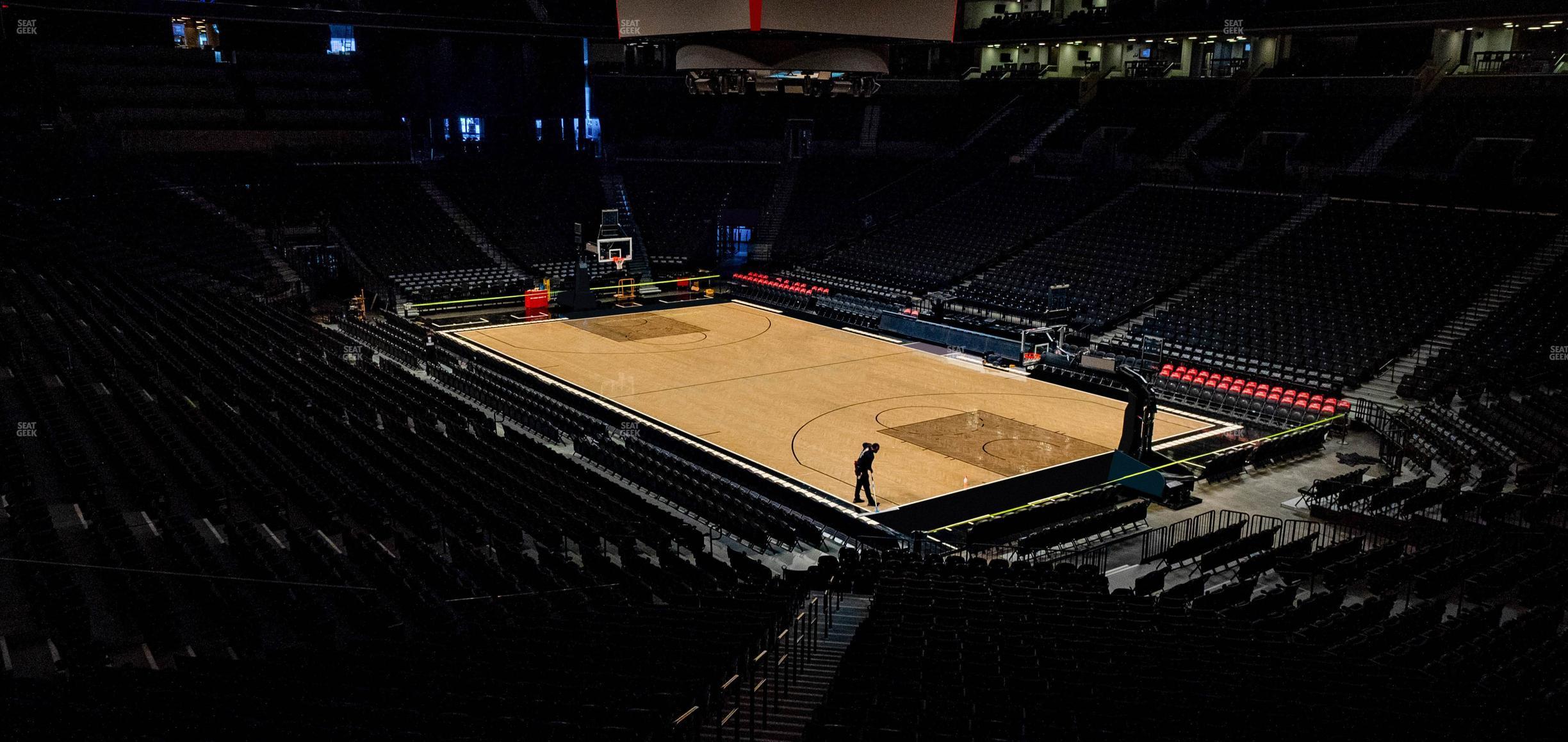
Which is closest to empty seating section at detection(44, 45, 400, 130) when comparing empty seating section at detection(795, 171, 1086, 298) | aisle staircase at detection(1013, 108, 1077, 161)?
empty seating section at detection(795, 171, 1086, 298)

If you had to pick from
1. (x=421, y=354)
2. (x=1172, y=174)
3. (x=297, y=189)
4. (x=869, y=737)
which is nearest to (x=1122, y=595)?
(x=869, y=737)

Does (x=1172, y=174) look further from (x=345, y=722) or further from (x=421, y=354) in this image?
(x=345, y=722)

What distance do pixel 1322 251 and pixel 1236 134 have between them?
8765 millimetres

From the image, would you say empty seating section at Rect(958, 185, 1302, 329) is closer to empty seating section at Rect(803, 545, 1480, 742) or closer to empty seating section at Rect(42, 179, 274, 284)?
empty seating section at Rect(803, 545, 1480, 742)

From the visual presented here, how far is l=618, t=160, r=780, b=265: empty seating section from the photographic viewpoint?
45438 millimetres

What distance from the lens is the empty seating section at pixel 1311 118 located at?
35250 millimetres

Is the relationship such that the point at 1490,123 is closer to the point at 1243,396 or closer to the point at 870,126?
the point at 1243,396

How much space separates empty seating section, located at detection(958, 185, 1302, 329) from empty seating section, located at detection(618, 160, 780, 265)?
43.2 feet

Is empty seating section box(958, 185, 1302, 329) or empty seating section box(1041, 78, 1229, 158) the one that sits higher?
empty seating section box(1041, 78, 1229, 158)

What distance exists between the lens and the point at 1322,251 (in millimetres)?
31141

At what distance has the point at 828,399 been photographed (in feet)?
85.0

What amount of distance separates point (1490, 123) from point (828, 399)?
75.3ft

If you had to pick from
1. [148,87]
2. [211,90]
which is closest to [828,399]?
[211,90]

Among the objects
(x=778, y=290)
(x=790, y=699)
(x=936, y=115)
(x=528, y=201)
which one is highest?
(x=936, y=115)
